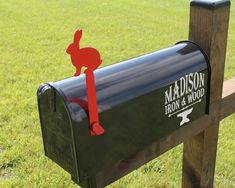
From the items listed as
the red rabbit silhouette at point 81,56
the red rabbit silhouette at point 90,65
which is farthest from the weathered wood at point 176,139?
the red rabbit silhouette at point 81,56

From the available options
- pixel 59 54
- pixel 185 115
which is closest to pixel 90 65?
pixel 185 115

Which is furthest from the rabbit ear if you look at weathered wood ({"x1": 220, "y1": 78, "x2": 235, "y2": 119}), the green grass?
the green grass

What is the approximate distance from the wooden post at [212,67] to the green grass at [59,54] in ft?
2.72

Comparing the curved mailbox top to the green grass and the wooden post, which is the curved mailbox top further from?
the green grass

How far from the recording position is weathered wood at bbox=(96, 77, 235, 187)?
1356 mm

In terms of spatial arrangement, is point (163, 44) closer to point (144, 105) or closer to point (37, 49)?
point (37, 49)

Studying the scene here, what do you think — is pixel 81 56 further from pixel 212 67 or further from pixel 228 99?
pixel 228 99

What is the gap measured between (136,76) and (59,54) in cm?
434

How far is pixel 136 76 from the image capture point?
1286 millimetres

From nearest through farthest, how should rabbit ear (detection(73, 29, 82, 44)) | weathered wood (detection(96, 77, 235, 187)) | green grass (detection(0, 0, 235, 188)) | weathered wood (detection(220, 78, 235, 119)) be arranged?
rabbit ear (detection(73, 29, 82, 44)) < weathered wood (detection(96, 77, 235, 187)) < weathered wood (detection(220, 78, 235, 119)) < green grass (detection(0, 0, 235, 188))

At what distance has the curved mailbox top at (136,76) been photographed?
1147 millimetres

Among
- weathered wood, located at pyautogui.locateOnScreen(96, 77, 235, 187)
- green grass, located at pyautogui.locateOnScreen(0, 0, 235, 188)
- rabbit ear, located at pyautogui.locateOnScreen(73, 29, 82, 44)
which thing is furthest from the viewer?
green grass, located at pyautogui.locateOnScreen(0, 0, 235, 188)

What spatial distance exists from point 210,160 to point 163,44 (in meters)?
4.35

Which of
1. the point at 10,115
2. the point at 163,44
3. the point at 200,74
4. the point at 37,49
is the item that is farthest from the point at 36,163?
the point at 163,44
